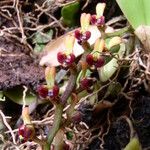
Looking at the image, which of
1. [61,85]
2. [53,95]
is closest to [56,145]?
[53,95]

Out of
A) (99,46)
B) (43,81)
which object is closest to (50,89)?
(99,46)

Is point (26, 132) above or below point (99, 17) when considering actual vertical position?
below

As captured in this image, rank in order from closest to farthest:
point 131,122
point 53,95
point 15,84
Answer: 1. point 53,95
2. point 131,122
3. point 15,84

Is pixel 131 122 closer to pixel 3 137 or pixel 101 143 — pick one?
pixel 101 143

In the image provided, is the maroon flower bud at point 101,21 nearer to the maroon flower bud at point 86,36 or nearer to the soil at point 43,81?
the maroon flower bud at point 86,36

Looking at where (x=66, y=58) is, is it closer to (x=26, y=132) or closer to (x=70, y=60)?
(x=70, y=60)
